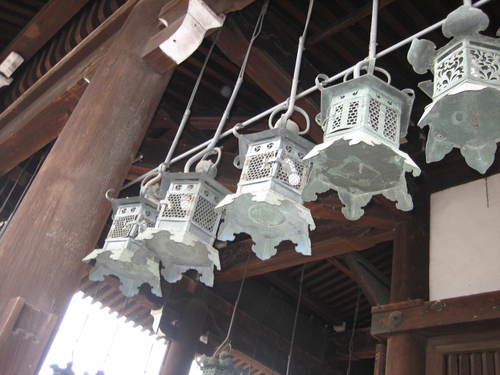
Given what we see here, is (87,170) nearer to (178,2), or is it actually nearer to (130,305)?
(178,2)

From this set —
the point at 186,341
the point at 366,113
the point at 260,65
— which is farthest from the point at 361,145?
the point at 186,341

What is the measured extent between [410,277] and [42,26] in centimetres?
360

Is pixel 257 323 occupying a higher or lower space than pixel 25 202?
higher

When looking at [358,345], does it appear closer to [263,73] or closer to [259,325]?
[259,325]

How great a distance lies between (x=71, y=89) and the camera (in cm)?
365

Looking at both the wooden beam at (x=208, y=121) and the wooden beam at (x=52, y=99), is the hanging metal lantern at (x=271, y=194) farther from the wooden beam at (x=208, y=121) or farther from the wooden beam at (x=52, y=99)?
the wooden beam at (x=208, y=121)

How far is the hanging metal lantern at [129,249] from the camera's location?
8.64 feet

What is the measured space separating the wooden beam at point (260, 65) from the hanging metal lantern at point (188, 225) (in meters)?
1.62

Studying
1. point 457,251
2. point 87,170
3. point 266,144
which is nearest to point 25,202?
point 87,170

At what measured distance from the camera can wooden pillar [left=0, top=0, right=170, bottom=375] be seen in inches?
87.7

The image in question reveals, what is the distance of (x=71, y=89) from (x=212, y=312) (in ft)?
14.8

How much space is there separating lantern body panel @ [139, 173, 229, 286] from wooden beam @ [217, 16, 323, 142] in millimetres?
1655

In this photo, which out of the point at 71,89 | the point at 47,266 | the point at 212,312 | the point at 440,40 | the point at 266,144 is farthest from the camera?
the point at 212,312

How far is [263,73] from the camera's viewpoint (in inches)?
160
